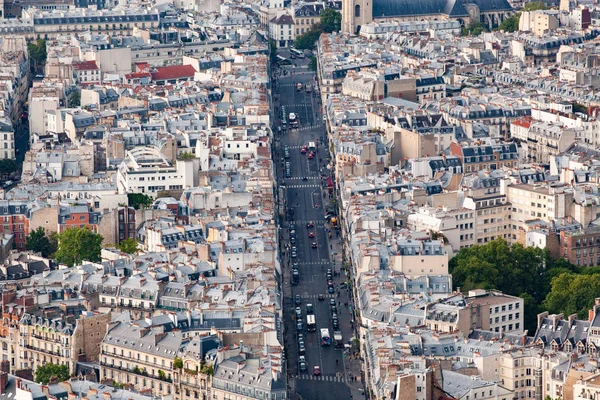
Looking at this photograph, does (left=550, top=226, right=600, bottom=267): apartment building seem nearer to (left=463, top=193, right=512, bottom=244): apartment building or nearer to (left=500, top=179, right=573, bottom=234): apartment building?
(left=500, top=179, right=573, bottom=234): apartment building

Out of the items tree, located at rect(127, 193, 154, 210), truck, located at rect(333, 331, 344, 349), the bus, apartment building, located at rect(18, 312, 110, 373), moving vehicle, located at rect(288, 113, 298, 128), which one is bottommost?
truck, located at rect(333, 331, 344, 349)

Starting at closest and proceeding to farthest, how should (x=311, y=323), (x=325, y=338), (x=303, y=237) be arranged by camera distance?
(x=325, y=338)
(x=311, y=323)
(x=303, y=237)

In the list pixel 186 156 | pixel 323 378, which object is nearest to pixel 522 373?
pixel 323 378

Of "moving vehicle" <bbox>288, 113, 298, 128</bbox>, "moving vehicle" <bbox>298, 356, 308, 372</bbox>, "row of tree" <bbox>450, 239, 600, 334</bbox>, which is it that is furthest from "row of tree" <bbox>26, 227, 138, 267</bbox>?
"moving vehicle" <bbox>288, 113, 298, 128</bbox>

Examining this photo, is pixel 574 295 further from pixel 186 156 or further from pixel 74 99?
pixel 74 99

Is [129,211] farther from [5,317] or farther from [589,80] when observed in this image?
[589,80]

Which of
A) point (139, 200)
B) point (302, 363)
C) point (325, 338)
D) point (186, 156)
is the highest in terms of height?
point (186, 156)
